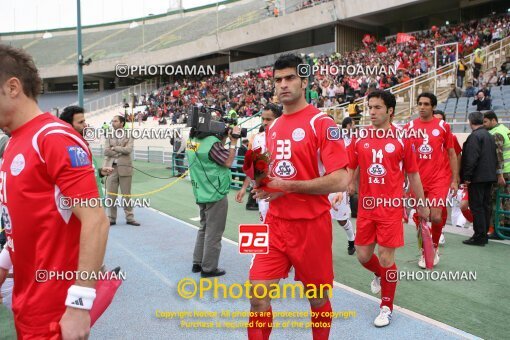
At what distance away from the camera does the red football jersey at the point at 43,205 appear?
1649 mm

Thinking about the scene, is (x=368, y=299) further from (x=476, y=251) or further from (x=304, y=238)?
(x=476, y=251)

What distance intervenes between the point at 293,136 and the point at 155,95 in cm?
3184

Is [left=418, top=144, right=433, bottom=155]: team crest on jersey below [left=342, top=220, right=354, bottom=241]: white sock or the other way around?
the other way around

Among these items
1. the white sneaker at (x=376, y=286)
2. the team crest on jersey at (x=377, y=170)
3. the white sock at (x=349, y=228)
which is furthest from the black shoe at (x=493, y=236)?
the team crest on jersey at (x=377, y=170)

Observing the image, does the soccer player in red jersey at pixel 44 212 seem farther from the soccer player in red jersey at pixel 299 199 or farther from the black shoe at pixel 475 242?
the black shoe at pixel 475 242

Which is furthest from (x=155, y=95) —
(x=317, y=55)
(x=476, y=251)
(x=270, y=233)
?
(x=270, y=233)

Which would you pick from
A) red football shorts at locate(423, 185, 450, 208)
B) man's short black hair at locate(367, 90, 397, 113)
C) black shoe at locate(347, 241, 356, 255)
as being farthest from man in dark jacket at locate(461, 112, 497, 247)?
man's short black hair at locate(367, 90, 397, 113)

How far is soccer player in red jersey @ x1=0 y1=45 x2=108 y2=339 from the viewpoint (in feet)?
5.36

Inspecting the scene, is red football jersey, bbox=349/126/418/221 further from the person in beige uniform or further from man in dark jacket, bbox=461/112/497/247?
the person in beige uniform

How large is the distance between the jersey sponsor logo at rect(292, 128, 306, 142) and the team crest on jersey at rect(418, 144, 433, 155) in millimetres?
3237

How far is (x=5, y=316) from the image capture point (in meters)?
3.96

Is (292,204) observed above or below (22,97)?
below

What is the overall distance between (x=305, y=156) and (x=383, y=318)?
5.83 feet

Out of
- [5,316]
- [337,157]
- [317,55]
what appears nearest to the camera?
[337,157]
